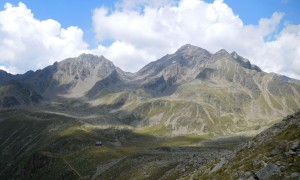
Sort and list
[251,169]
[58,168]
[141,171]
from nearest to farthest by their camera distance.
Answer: [251,169]
[141,171]
[58,168]

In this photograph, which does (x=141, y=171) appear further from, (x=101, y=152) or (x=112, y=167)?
Result: (x=101, y=152)

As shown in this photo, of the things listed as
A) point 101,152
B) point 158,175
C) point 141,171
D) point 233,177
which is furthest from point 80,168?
point 233,177

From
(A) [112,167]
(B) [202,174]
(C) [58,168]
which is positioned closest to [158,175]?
(A) [112,167]

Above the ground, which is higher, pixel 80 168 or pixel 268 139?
pixel 268 139

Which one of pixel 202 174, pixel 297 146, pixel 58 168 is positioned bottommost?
pixel 58 168

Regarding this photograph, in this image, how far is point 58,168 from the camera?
180875 mm

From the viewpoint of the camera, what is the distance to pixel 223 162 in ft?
168

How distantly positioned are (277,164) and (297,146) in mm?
2671

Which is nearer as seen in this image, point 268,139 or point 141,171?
point 268,139

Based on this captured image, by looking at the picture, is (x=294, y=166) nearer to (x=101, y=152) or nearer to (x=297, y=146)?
(x=297, y=146)

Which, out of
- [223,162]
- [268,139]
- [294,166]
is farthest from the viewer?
[223,162]

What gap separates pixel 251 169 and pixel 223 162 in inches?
505

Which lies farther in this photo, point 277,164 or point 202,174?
point 202,174

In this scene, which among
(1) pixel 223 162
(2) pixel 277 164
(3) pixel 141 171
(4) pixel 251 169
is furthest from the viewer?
(3) pixel 141 171
